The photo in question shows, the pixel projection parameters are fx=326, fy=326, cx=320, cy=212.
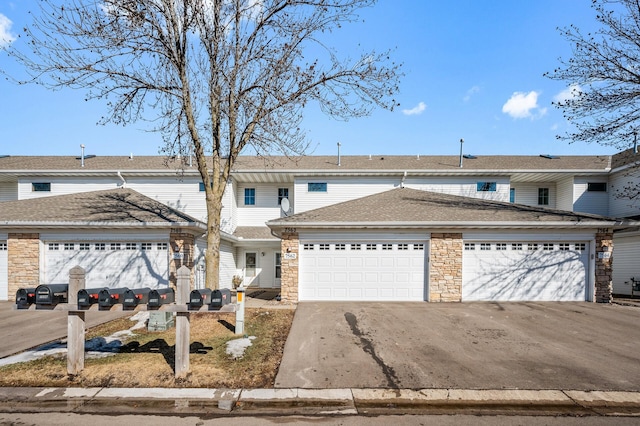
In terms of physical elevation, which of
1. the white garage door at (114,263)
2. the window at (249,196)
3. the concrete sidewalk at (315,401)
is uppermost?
the window at (249,196)

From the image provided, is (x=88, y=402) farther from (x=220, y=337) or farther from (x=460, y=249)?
(x=460, y=249)

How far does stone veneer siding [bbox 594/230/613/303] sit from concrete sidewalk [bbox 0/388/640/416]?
9.02 metres

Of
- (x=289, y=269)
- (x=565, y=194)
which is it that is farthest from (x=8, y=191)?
(x=565, y=194)

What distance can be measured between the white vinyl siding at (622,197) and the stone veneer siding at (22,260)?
2629cm

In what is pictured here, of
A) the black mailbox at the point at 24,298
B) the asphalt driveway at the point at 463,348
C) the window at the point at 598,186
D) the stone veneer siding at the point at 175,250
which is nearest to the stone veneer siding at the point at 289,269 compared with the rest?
the asphalt driveway at the point at 463,348

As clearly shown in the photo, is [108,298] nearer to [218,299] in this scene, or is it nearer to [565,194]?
[218,299]

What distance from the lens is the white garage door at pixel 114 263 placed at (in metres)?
12.2

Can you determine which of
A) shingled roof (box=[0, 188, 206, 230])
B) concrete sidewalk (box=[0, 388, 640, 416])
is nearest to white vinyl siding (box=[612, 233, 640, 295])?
concrete sidewalk (box=[0, 388, 640, 416])

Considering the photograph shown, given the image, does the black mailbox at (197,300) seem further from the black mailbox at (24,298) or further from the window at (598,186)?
the window at (598,186)

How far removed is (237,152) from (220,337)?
16.5 ft

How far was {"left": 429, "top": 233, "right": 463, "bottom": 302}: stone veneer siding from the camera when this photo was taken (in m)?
12.1

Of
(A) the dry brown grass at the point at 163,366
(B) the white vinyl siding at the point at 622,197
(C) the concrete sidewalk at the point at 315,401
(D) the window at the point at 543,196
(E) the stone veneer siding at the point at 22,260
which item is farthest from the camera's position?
(D) the window at the point at 543,196

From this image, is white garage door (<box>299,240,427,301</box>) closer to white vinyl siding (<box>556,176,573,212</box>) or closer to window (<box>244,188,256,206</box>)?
window (<box>244,188,256,206</box>)

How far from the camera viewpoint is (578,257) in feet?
40.3
